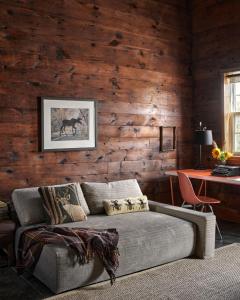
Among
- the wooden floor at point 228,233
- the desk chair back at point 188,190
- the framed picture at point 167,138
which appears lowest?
the wooden floor at point 228,233

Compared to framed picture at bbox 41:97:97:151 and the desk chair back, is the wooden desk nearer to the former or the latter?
the desk chair back

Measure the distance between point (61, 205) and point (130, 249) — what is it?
850mm

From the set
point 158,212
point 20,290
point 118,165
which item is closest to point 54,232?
point 20,290

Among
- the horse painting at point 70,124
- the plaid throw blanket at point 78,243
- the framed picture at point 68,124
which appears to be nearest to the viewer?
the plaid throw blanket at point 78,243

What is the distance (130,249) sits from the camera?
3428mm

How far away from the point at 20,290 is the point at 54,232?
0.55 metres

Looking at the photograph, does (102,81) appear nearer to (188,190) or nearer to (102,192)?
(102,192)

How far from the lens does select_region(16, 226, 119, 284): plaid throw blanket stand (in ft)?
10.4

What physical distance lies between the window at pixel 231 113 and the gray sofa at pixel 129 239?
1.75 metres

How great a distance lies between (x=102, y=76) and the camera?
191 inches

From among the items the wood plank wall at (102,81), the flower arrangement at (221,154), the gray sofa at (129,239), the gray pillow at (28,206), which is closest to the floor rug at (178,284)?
the gray sofa at (129,239)

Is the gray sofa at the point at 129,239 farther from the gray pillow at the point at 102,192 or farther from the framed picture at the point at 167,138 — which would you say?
the framed picture at the point at 167,138

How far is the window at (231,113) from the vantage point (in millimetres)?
5480

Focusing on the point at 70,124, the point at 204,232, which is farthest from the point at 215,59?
the point at 204,232
